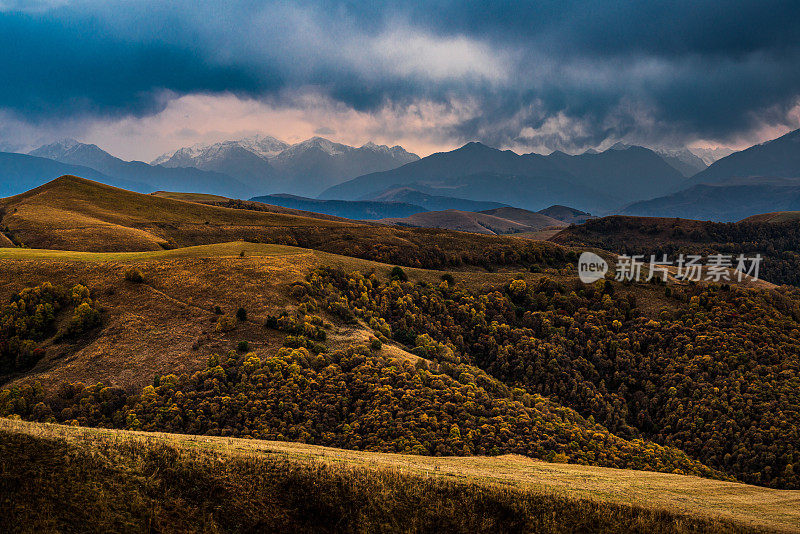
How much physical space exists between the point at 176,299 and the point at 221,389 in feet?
69.9

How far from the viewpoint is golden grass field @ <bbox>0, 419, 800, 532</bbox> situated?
18547 mm

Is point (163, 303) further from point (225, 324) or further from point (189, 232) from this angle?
point (189, 232)

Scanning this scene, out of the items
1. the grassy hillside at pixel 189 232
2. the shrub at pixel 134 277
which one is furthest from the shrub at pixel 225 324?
the grassy hillside at pixel 189 232

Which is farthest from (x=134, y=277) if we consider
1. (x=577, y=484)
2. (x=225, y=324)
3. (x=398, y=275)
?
(x=577, y=484)

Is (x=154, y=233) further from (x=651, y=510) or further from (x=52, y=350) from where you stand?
(x=651, y=510)

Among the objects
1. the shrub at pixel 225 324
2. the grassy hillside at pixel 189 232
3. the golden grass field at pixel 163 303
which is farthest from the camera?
the grassy hillside at pixel 189 232

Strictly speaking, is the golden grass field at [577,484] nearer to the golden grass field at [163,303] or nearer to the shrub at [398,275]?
the golden grass field at [163,303]

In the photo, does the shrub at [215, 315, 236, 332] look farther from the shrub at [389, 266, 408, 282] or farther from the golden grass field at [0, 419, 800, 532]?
the shrub at [389, 266, 408, 282]

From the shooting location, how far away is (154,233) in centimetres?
11500

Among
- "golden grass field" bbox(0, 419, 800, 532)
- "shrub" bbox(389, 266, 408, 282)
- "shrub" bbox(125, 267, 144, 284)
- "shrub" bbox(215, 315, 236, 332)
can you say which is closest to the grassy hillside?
"shrub" bbox(389, 266, 408, 282)

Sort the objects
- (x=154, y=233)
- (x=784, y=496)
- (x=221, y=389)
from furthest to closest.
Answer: (x=154, y=233)
(x=221, y=389)
(x=784, y=496)

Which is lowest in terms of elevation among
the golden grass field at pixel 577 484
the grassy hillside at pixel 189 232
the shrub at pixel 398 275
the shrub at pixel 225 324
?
the golden grass field at pixel 577 484

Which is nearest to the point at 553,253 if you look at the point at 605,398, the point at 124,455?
the point at 605,398

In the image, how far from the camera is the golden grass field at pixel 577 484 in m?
18.5
